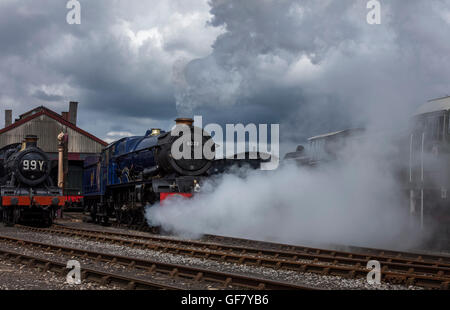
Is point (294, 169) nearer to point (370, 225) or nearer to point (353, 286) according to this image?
point (370, 225)

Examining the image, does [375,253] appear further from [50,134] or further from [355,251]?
[50,134]

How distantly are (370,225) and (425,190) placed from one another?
2172 mm

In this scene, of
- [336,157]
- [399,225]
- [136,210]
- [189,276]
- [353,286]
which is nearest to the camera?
[353,286]

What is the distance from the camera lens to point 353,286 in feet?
27.6

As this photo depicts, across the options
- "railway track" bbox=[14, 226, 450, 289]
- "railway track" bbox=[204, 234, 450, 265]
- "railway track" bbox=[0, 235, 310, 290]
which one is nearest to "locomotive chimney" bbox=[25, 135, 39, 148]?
"railway track" bbox=[14, 226, 450, 289]

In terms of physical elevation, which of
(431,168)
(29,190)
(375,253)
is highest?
(431,168)

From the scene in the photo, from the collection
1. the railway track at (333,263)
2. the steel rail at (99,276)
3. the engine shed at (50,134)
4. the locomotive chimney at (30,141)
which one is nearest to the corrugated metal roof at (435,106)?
the railway track at (333,263)

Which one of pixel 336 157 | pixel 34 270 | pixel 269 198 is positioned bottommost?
pixel 34 270

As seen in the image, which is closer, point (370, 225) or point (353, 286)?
point (353, 286)

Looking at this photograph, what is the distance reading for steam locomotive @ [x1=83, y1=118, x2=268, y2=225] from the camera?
17.0 m

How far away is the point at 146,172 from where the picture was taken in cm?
1864

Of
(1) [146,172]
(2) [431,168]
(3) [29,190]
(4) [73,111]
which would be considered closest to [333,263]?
(2) [431,168]

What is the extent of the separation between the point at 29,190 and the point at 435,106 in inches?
599

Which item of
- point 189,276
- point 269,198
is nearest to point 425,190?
point 269,198
